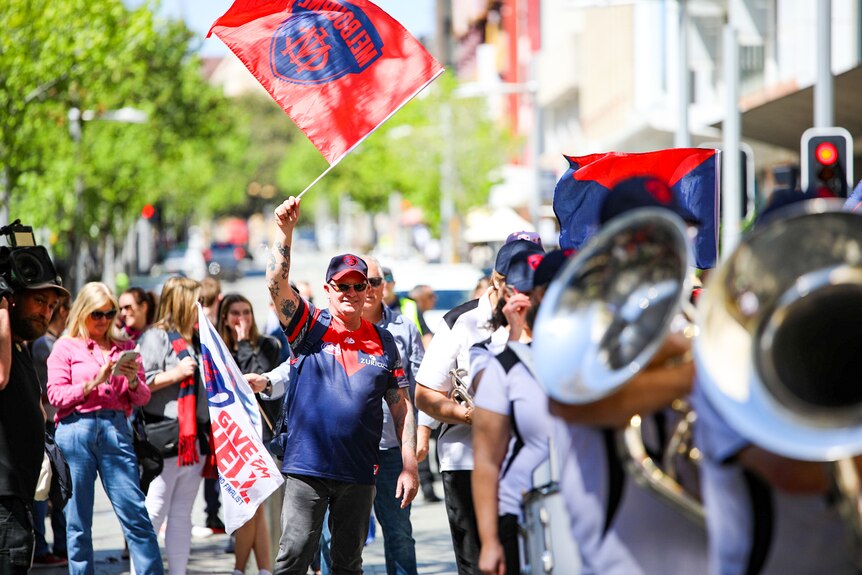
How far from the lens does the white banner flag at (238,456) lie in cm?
738

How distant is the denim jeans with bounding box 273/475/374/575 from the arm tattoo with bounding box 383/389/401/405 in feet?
1.64

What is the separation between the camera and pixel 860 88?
2050 centimetres

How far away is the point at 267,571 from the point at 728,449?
17.8 ft

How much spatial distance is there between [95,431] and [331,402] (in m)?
1.93

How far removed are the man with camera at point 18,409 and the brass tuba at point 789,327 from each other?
3.93 meters

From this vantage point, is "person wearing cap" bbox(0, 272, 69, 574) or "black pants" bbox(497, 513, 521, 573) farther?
"person wearing cap" bbox(0, 272, 69, 574)

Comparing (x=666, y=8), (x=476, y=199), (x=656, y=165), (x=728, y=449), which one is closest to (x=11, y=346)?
(x=656, y=165)

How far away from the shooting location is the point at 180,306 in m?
8.62

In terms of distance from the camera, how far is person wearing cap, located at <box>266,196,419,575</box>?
6.62 metres

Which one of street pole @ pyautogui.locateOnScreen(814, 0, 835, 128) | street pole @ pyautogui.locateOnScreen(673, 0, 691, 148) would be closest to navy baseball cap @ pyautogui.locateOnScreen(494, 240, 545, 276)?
street pole @ pyautogui.locateOnScreen(814, 0, 835, 128)

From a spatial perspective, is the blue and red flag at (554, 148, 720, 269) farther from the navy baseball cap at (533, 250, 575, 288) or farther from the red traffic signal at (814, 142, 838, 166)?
the red traffic signal at (814, 142, 838, 166)

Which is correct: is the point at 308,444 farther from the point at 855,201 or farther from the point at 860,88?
the point at 860,88

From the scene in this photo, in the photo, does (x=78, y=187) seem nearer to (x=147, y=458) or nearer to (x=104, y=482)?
(x=147, y=458)

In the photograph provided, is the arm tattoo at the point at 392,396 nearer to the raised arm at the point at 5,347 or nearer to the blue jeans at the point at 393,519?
the blue jeans at the point at 393,519
